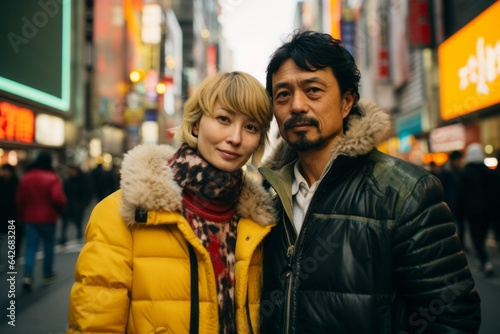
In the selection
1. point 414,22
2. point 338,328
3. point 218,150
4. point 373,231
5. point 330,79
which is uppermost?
point 414,22

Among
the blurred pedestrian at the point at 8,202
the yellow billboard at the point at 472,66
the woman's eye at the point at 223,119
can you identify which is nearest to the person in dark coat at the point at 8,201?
the blurred pedestrian at the point at 8,202

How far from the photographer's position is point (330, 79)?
237 centimetres

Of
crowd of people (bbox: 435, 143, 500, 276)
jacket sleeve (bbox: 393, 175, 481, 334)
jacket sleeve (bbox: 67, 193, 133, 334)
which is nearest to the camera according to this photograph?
jacket sleeve (bbox: 393, 175, 481, 334)

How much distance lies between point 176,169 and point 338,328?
121cm

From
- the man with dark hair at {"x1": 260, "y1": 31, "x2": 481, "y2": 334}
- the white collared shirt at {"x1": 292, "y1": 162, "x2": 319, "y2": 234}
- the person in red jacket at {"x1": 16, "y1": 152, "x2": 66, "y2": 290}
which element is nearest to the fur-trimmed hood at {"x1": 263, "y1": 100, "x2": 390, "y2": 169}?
the man with dark hair at {"x1": 260, "y1": 31, "x2": 481, "y2": 334}

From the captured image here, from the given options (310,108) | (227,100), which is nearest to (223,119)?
(227,100)

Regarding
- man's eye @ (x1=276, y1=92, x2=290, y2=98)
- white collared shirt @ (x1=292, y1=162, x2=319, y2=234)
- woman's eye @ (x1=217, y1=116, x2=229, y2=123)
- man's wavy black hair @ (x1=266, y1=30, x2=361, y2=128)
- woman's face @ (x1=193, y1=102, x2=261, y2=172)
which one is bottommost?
white collared shirt @ (x1=292, y1=162, x2=319, y2=234)

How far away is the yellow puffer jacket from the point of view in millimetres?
2035

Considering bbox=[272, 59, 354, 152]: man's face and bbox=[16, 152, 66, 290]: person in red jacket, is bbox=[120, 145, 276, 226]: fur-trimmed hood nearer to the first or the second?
bbox=[272, 59, 354, 152]: man's face

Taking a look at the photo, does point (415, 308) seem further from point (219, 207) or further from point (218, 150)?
point (218, 150)

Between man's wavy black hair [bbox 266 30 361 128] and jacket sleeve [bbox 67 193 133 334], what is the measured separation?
1327mm

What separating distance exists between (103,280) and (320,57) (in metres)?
1.68

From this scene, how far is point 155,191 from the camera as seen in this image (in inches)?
83.8

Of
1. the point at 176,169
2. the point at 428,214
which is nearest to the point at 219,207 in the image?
the point at 176,169
